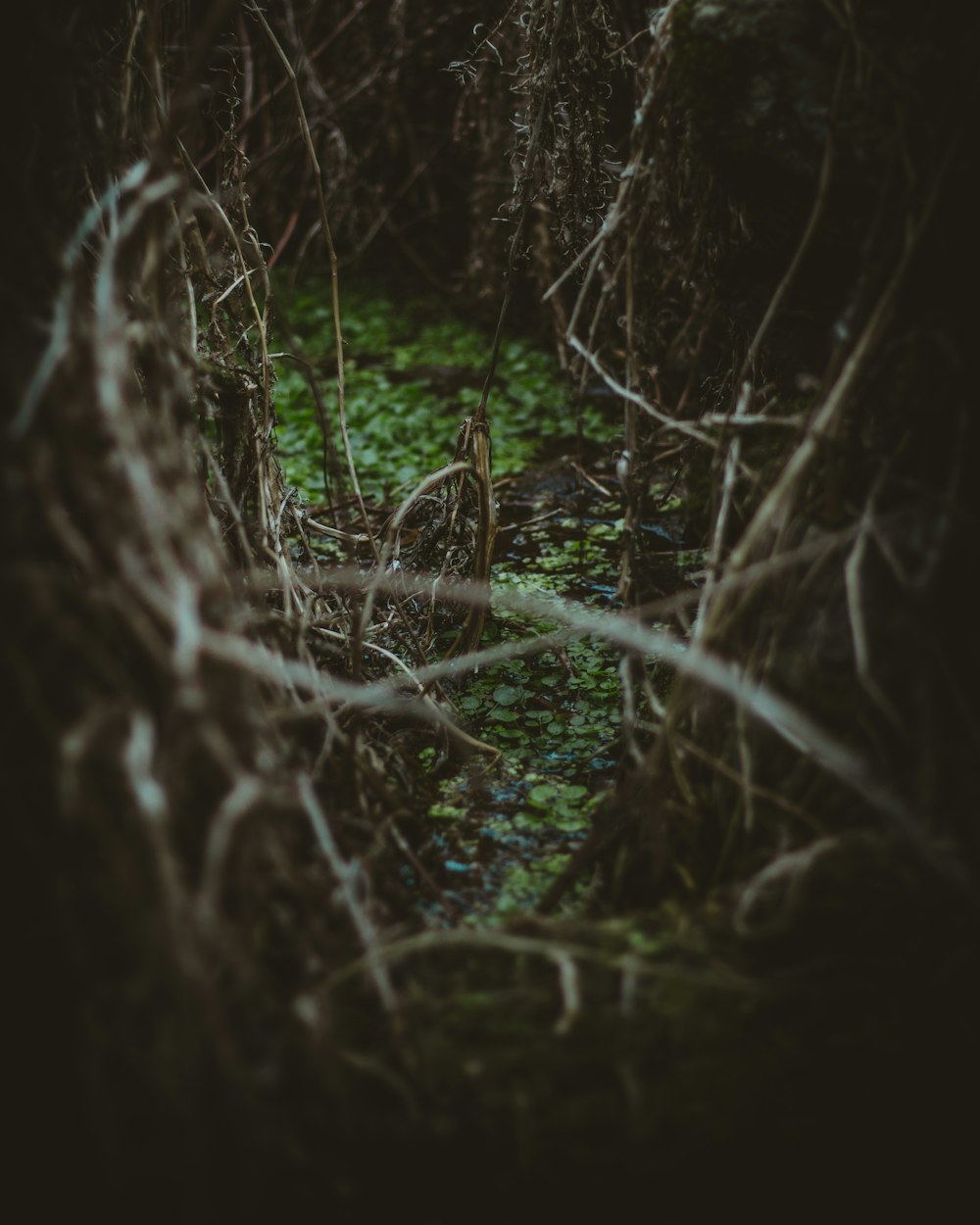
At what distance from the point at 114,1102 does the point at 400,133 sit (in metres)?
6.79

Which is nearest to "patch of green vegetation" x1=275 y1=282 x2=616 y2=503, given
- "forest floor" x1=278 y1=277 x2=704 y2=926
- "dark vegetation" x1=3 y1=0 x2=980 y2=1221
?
"forest floor" x1=278 y1=277 x2=704 y2=926

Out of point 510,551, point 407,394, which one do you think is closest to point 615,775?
point 510,551

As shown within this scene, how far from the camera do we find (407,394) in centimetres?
550

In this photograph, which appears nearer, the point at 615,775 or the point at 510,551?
the point at 615,775

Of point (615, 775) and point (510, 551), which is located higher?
point (510, 551)

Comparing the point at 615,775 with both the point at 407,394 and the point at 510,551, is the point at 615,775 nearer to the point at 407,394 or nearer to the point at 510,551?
the point at 510,551

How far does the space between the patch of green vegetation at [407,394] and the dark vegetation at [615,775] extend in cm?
223

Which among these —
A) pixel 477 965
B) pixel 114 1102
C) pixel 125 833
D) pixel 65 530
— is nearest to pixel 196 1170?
pixel 114 1102

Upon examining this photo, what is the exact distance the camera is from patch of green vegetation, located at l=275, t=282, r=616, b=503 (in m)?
4.75

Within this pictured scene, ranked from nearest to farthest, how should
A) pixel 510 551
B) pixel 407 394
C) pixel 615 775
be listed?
pixel 615 775 → pixel 510 551 → pixel 407 394

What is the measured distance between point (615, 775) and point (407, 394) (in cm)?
363

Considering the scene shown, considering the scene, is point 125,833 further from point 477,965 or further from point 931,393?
point 931,393

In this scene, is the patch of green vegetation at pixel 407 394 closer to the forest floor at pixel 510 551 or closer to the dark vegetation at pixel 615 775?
the forest floor at pixel 510 551

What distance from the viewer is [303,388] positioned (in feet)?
18.2
